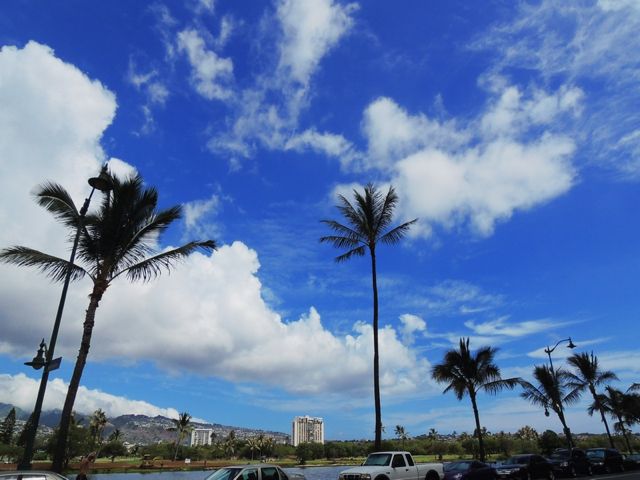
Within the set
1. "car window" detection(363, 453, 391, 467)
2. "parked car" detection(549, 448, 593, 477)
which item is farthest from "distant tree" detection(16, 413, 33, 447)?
"parked car" detection(549, 448, 593, 477)

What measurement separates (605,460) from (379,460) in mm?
23507

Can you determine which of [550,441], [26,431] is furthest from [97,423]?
[26,431]

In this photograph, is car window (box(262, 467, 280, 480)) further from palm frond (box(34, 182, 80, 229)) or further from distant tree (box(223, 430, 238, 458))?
distant tree (box(223, 430, 238, 458))

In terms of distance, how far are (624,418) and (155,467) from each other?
331ft

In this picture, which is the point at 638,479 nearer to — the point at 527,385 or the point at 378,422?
the point at 378,422

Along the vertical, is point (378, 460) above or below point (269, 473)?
above

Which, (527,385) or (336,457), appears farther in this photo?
(336,457)

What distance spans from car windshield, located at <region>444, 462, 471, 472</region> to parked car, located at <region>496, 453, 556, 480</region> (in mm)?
2872

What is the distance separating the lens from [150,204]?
744 inches

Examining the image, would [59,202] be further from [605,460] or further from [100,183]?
[605,460]

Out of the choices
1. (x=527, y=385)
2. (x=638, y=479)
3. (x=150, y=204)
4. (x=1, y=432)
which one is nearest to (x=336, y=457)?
(x=1, y=432)

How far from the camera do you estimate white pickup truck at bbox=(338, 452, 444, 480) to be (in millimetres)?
15945

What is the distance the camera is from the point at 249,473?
1241 cm

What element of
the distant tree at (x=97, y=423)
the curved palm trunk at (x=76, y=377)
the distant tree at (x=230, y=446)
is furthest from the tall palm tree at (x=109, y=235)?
the distant tree at (x=230, y=446)
